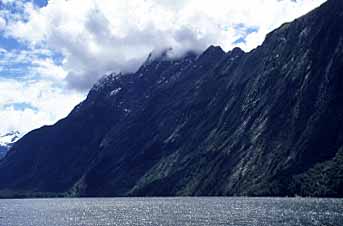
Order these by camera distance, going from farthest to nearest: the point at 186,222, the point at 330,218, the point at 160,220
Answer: the point at 160,220, the point at 186,222, the point at 330,218

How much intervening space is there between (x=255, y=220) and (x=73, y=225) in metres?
60.0

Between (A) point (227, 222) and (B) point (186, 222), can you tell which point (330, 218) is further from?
(B) point (186, 222)

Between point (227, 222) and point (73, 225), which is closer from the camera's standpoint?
point (227, 222)

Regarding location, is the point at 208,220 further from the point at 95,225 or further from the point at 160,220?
the point at 95,225

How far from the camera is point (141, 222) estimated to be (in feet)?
593

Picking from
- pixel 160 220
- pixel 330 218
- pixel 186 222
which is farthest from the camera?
pixel 160 220

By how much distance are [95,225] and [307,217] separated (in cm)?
6752

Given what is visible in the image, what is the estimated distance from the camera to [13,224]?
190250 mm

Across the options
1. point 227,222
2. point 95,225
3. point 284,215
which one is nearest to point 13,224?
point 95,225

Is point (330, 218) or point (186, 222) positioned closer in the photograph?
point (330, 218)

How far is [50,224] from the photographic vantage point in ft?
612

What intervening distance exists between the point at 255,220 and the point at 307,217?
15801 millimetres

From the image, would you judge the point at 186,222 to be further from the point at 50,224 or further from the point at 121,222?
the point at 50,224

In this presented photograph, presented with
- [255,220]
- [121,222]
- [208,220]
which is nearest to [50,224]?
[121,222]
